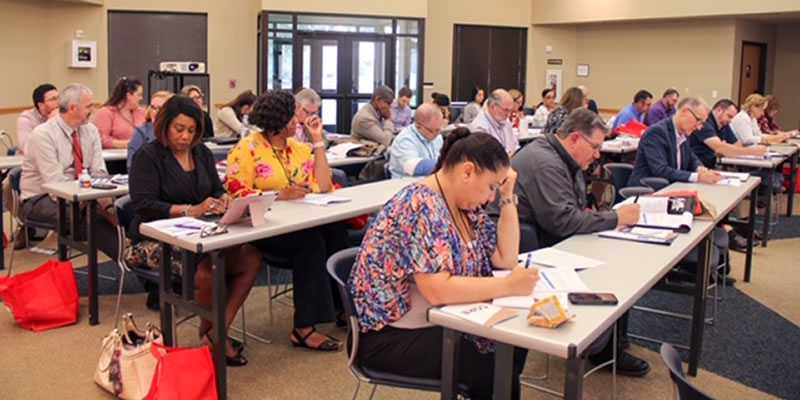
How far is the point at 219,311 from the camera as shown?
314cm

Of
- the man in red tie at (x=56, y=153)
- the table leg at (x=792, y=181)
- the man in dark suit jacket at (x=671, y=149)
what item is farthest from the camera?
the table leg at (x=792, y=181)

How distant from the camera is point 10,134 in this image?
10.1m

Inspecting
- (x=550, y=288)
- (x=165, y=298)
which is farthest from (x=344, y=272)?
(x=165, y=298)

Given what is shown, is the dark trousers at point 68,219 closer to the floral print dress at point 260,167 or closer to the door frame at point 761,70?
the floral print dress at point 260,167

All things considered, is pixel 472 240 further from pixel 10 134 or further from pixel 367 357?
pixel 10 134

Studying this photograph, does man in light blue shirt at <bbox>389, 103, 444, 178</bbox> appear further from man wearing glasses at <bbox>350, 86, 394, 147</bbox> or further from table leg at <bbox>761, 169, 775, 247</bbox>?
table leg at <bbox>761, 169, 775, 247</bbox>

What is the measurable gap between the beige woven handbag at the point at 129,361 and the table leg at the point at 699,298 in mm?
2529

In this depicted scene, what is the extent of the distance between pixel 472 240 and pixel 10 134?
943 centimetres

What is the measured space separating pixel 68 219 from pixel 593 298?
11.1 feet

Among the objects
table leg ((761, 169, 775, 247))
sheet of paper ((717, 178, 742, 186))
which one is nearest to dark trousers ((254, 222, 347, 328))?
sheet of paper ((717, 178, 742, 186))

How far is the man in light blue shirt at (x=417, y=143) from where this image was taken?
5156 mm

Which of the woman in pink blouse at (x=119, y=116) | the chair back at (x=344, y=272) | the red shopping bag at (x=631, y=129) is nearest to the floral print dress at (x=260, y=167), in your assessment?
the chair back at (x=344, y=272)

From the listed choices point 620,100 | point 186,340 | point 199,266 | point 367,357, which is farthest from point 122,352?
point 620,100

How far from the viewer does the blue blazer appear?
5156 mm
